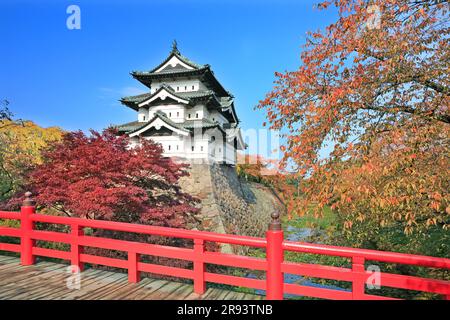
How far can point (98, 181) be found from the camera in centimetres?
895

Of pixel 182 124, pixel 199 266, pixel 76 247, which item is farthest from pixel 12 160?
pixel 199 266

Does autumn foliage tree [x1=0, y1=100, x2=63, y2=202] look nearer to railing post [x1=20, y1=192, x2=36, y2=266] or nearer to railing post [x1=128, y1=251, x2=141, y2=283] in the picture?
railing post [x1=20, y1=192, x2=36, y2=266]

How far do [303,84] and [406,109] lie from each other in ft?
6.51

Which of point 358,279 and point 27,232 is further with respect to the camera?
point 27,232

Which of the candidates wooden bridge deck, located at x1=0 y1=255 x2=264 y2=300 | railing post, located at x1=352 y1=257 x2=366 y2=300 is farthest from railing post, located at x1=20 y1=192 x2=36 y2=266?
railing post, located at x1=352 y1=257 x2=366 y2=300

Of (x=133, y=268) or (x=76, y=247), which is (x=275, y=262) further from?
(x=76, y=247)

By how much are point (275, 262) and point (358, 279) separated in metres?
0.96

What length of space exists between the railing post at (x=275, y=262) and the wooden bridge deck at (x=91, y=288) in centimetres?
60
